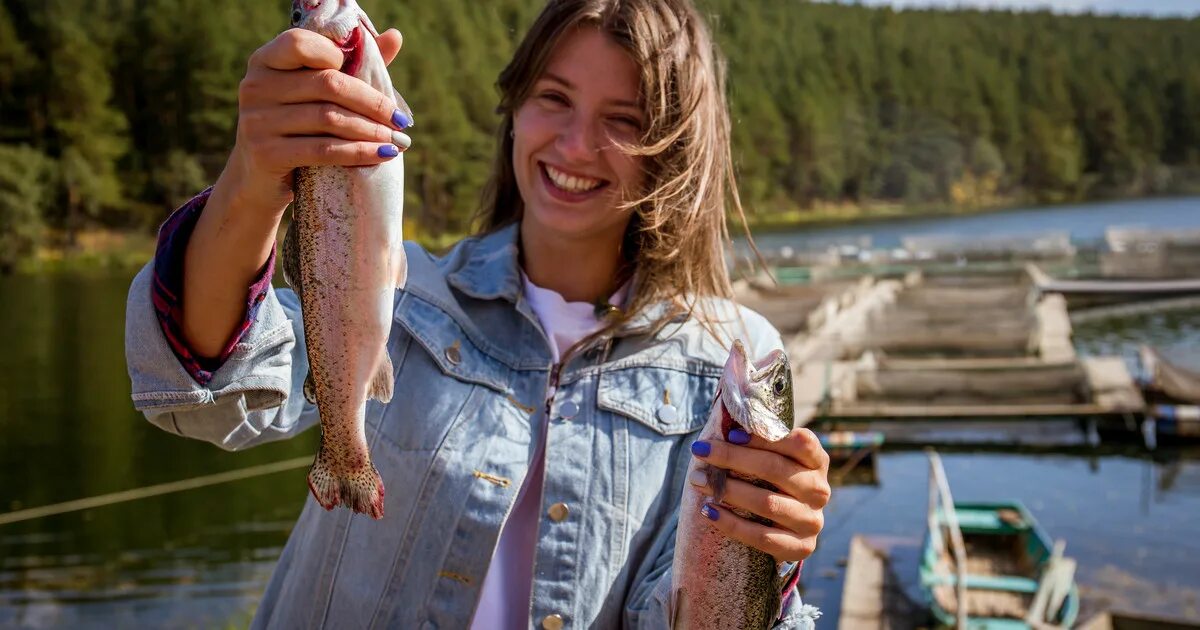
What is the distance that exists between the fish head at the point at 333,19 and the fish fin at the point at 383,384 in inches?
25.6

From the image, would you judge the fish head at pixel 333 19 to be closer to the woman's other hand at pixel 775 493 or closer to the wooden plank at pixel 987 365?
the woman's other hand at pixel 775 493

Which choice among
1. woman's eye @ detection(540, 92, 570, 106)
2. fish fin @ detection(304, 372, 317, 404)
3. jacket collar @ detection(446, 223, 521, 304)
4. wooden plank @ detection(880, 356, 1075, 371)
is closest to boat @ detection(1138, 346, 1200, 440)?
wooden plank @ detection(880, 356, 1075, 371)

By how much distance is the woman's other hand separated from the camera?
207 cm

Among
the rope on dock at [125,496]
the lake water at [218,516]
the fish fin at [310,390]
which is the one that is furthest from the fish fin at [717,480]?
the rope on dock at [125,496]

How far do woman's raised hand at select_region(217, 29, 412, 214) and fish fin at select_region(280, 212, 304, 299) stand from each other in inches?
6.2

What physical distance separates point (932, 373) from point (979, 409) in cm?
132

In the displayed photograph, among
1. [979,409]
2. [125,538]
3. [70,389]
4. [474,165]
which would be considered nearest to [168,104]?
A: [474,165]

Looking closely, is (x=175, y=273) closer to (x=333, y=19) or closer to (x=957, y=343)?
(x=333, y=19)

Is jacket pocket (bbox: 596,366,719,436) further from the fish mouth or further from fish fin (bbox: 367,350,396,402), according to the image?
the fish mouth

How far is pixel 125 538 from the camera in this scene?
590 inches

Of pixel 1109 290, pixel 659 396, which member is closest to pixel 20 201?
pixel 1109 290

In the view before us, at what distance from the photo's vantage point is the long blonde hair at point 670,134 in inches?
104

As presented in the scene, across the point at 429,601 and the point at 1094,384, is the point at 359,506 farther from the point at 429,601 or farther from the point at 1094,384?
the point at 1094,384

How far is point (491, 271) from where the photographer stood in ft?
9.39
